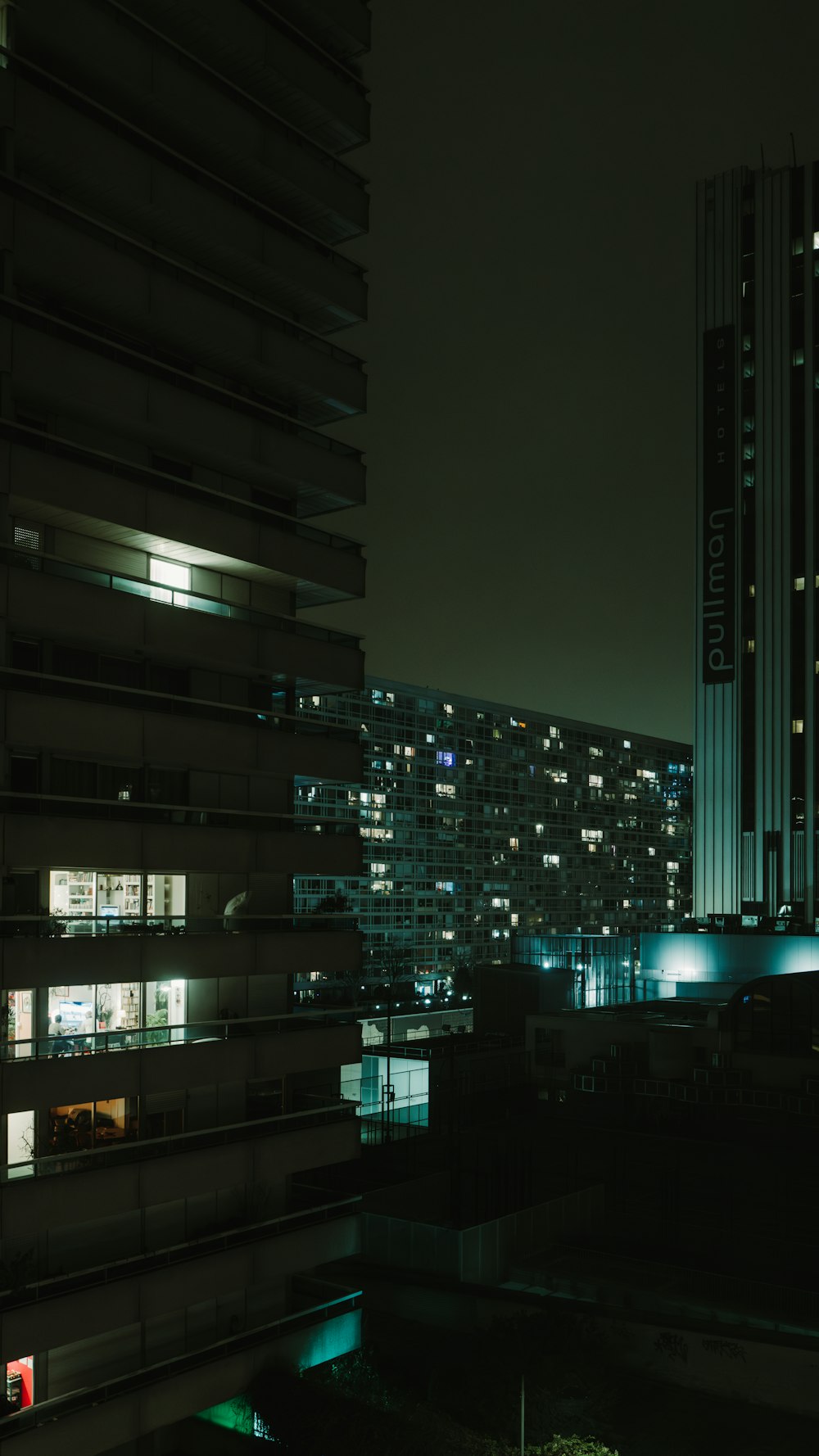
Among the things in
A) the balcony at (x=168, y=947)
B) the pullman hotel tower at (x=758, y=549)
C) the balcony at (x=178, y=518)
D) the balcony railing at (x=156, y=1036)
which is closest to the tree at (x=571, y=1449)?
the balcony railing at (x=156, y=1036)

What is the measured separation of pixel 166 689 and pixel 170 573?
311cm

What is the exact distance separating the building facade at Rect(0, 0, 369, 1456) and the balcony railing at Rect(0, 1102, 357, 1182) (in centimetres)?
11

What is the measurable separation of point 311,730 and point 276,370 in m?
10.2

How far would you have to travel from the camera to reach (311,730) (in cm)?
3531

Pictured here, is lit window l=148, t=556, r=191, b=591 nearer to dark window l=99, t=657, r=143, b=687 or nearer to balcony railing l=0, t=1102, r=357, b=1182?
dark window l=99, t=657, r=143, b=687

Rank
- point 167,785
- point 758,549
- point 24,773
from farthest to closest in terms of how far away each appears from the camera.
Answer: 1. point 758,549
2. point 167,785
3. point 24,773

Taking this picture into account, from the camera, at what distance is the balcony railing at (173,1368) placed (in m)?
25.8

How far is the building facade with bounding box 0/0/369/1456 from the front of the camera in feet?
89.0

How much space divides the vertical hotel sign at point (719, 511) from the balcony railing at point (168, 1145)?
205 ft

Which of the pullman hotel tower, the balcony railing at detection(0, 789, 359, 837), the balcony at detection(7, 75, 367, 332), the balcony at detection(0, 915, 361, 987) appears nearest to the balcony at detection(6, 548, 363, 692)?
the balcony railing at detection(0, 789, 359, 837)

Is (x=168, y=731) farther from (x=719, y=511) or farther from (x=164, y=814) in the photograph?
(x=719, y=511)

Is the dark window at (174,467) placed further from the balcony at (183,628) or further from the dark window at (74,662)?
the dark window at (74,662)

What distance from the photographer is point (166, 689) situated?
32.0m

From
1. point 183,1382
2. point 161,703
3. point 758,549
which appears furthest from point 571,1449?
point 758,549
